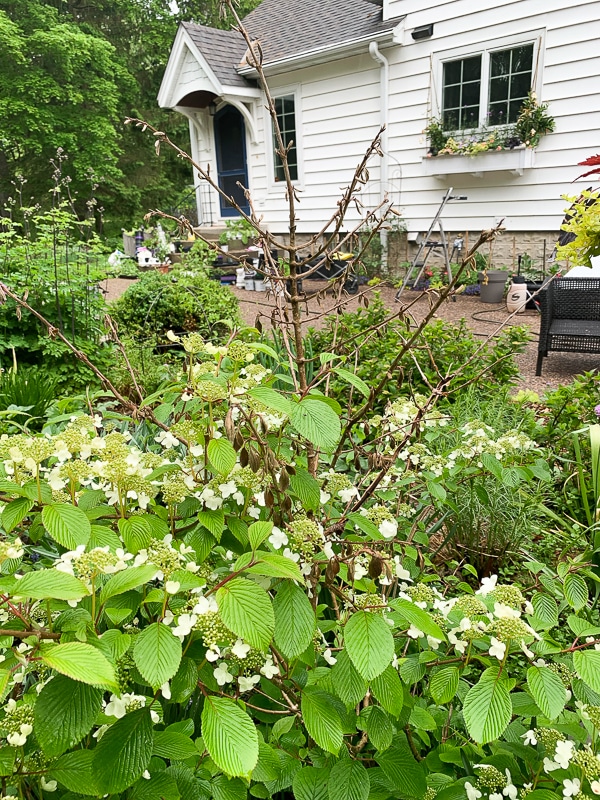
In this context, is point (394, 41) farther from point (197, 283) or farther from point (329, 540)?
point (329, 540)

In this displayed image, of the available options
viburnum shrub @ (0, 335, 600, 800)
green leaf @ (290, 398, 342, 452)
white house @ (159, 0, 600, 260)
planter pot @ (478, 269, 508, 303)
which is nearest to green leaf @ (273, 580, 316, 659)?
viburnum shrub @ (0, 335, 600, 800)

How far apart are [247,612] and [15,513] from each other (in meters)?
0.39

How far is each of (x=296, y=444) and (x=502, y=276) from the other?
711 centimetres

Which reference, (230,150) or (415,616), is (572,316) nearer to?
(415,616)

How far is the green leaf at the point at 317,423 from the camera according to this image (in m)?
0.92

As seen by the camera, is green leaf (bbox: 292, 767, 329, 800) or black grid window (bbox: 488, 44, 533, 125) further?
black grid window (bbox: 488, 44, 533, 125)

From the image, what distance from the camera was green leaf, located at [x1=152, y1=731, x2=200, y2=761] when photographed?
0.81m

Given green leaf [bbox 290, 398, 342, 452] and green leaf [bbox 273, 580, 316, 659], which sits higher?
green leaf [bbox 290, 398, 342, 452]

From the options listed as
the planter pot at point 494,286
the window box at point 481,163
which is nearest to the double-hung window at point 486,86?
the window box at point 481,163

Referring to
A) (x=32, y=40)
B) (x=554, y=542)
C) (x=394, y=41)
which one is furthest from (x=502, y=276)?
(x=32, y=40)

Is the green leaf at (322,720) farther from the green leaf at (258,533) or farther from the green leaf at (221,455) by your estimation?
the green leaf at (221,455)

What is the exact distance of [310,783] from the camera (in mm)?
895

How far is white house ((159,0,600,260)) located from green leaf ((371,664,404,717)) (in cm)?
683

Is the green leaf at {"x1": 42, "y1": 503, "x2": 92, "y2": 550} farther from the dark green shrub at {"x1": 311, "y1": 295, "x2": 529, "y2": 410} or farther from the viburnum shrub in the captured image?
the dark green shrub at {"x1": 311, "y1": 295, "x2": 529, "y2": 410}
